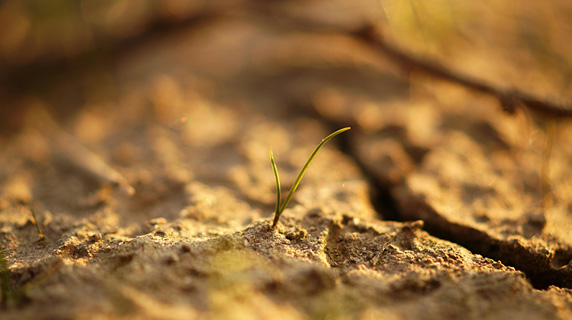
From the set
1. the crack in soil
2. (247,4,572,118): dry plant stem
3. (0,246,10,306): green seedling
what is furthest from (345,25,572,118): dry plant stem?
(0,246,10,306): green seedling

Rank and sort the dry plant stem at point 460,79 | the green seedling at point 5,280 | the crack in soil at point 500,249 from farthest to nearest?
the dry plant stem at point 460,79 < the crack in soil at point 500,249 < the green seedling at point 5,280

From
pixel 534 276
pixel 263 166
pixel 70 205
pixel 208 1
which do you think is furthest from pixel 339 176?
pixel 208 1

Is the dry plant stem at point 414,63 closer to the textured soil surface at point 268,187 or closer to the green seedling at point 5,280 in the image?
the textured soil surface at point 268,187

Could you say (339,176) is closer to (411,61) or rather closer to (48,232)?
(411,61)

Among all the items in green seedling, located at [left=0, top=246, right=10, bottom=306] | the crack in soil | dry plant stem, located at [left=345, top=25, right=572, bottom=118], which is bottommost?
the crack in soil

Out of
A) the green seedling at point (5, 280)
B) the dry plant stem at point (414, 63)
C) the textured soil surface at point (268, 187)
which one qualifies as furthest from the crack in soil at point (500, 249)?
the green seedling at point (5, 280)

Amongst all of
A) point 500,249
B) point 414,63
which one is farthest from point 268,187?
point 414,63

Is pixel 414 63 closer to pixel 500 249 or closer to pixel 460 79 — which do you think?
pixel 460 79

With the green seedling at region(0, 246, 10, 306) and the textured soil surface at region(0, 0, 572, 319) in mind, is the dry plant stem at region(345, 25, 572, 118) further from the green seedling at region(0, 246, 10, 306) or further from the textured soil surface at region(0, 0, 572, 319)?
the green seedling at region(0, 246, 10, 306)
